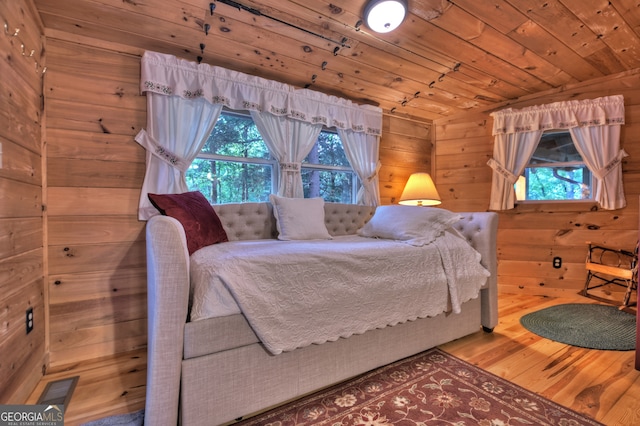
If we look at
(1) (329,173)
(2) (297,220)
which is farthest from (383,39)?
(2) (297,220)

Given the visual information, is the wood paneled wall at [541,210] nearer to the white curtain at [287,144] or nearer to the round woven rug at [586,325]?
the round woven rug at [586,325]

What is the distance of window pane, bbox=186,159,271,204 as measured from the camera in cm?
239

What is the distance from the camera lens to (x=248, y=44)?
6.99 ft

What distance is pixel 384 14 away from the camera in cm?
189

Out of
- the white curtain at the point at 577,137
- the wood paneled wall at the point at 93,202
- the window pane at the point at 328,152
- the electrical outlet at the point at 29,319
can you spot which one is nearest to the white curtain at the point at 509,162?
the white curtain at the point at 577,137

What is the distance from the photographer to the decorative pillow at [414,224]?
2012 millimetres

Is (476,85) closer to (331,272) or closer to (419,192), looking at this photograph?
(419,192)

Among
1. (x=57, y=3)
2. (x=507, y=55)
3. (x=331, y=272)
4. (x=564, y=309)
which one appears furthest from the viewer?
(x=564, y=309)

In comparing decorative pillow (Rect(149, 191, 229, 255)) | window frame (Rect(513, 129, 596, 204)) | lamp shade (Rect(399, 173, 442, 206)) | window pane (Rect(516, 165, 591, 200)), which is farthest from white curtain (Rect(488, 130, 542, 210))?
decorative pillow (Rect(149, 191, 229, 255))

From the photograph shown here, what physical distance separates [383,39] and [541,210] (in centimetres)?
254

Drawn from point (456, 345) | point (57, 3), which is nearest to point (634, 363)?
point (456, 345)

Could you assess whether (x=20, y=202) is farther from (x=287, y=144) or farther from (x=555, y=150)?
(x=555, y=150)

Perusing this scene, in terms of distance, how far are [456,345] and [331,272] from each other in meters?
1.15

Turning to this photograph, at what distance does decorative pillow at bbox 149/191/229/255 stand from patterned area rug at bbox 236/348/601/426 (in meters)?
0.95
